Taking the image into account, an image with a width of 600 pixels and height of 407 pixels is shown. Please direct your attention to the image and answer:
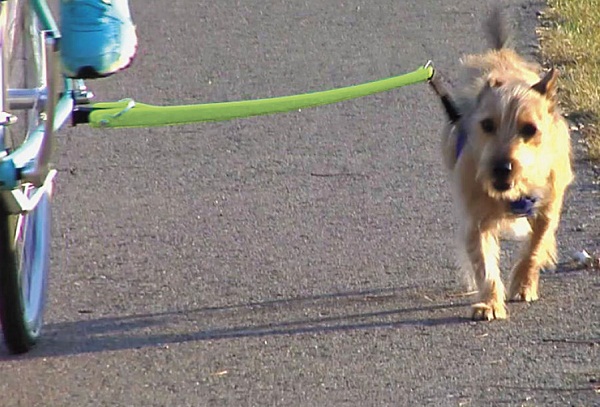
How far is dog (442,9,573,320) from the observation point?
16.8 ft

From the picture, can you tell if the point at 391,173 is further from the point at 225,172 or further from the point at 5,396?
the point at 5,396

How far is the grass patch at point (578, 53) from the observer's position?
292 inches

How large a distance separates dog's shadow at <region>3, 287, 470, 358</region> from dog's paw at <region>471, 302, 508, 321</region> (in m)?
0.06

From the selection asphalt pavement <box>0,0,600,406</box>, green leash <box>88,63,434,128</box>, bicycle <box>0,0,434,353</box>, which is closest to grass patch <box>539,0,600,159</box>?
asphalt pavement <box>0,0,600,406</box>

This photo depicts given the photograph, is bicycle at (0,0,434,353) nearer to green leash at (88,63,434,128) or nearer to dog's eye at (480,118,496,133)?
green leash at (88,63,434,128)

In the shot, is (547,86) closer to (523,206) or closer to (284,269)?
(523,206)

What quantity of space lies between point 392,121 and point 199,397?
3.49m

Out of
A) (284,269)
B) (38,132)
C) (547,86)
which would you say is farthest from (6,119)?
(547,86)

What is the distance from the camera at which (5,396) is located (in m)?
4.36

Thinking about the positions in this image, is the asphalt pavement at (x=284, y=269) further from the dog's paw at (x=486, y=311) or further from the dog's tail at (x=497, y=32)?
the dog's tail at (x=497, y=32)

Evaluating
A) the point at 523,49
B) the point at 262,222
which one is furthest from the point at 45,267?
the point at 523,49

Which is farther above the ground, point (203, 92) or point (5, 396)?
point (5, 396)

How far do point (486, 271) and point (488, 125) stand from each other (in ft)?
1.85

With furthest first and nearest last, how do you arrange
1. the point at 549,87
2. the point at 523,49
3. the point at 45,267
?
the point at 523,49 → the point at 549,87 → the point at 45,267
